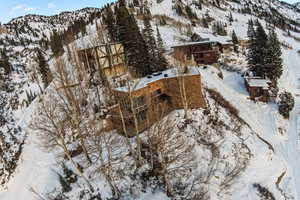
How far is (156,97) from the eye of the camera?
1019 inches

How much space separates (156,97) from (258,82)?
2003 cm

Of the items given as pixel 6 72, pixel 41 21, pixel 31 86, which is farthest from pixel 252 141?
pixel 41 21

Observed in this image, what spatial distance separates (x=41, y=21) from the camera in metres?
162

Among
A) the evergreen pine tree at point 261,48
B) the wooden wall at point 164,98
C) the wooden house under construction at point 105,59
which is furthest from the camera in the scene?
the evergreen pine tree at point 261,48

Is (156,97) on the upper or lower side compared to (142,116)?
upper

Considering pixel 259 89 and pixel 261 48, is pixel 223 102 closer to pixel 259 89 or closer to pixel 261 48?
pixel 259 89

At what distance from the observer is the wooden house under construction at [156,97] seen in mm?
22750

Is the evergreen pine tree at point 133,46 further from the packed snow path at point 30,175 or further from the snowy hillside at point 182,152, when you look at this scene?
the packed snow path at point 30,175

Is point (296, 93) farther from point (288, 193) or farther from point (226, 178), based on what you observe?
point (226, 178)

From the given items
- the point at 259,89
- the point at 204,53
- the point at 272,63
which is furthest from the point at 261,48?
the point at 204,53

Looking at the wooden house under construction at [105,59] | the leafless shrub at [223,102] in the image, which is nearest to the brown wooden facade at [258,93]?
the leafless shrub at [223,102]

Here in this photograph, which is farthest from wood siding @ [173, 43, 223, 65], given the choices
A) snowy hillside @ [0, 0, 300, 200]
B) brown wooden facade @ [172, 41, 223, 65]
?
snowy hillside @ [0, 0, 300, 200]

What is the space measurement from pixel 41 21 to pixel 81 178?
177 meters

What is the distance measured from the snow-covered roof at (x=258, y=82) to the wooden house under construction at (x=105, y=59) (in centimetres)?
2157
